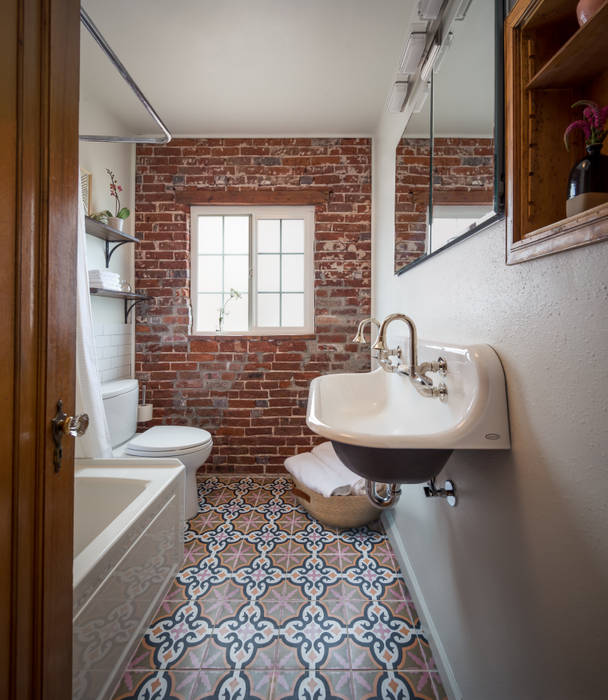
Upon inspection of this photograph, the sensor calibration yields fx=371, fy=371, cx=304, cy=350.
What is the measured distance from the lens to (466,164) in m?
1.13

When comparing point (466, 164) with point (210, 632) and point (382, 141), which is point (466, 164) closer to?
point (382, 141)

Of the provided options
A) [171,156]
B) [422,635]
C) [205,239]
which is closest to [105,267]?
[205,239]

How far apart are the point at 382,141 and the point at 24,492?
2.68 m

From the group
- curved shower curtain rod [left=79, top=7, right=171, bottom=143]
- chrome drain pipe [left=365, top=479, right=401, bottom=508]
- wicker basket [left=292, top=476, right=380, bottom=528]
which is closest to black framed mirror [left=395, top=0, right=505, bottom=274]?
chrome drain pipe [left=365, top=479, right=401, bottom=508]

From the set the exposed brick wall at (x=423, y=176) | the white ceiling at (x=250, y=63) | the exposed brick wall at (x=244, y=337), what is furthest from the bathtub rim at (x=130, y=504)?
A: the white ceiling at (x=250, y=63)

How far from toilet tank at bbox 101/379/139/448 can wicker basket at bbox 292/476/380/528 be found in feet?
3.97

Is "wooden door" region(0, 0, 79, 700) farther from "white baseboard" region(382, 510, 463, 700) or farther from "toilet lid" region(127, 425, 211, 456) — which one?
"toilet lid" region(127, 425, 211, 456)

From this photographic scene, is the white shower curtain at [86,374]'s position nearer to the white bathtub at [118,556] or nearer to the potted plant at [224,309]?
the white bathtub at [118,556]

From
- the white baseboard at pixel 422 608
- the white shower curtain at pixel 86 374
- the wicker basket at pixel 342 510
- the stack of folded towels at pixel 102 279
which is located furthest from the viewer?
the stack of folded towels at pixel 102 279

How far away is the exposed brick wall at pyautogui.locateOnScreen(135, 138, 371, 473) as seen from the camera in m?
2.77

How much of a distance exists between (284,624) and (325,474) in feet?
2.73

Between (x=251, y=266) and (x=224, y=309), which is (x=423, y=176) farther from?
(x=224, y=309)

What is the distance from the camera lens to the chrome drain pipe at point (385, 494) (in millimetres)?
1352

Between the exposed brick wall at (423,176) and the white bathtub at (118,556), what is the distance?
4.88 feet
